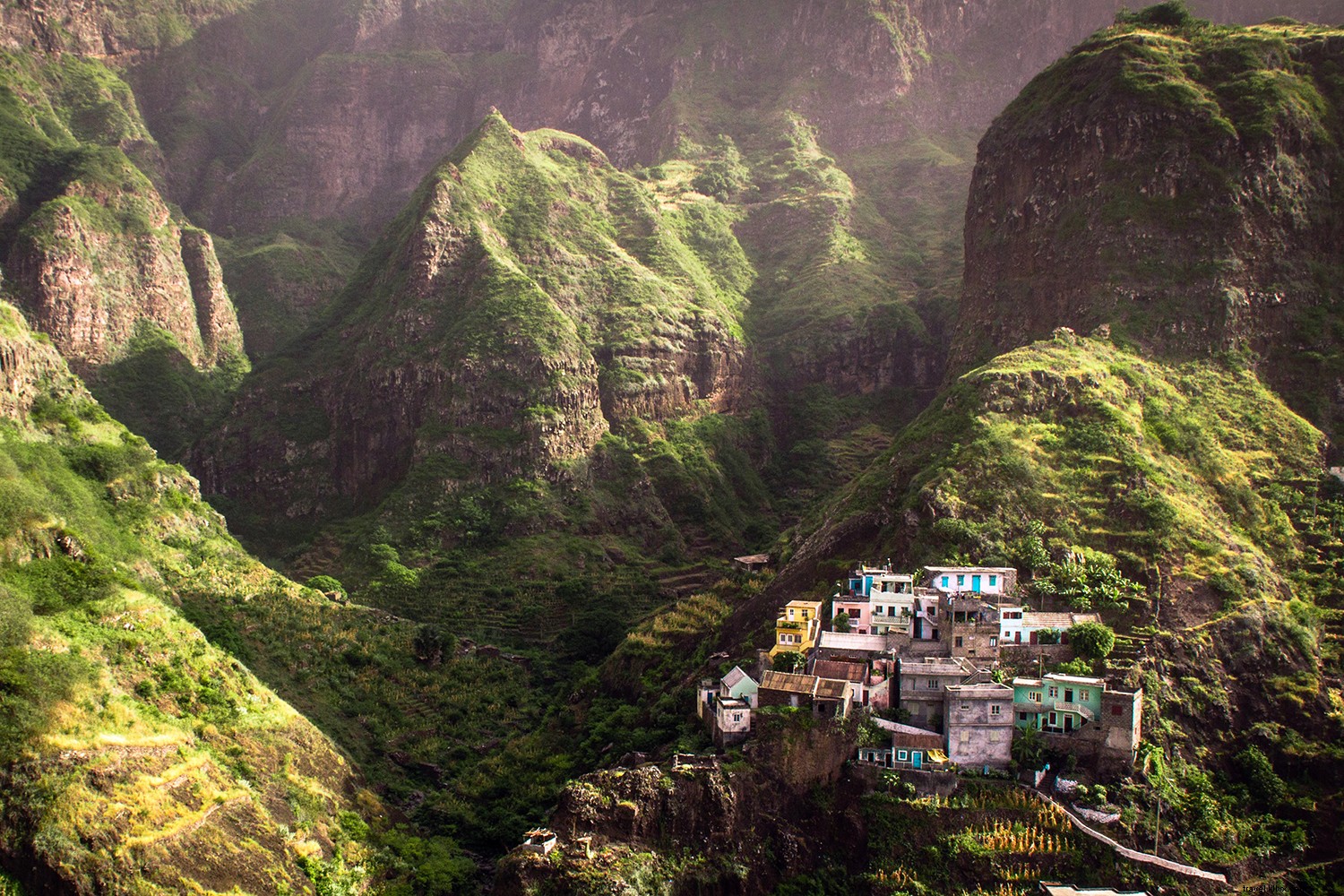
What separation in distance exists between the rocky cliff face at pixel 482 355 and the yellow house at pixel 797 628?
48602 mm

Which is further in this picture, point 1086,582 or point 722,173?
point 722,173

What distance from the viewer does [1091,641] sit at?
6775cm

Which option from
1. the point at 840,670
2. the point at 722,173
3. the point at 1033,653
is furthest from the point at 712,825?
the point at 722,173

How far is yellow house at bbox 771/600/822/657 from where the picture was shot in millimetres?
72875

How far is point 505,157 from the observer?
14988 cm

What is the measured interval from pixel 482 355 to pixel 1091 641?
68.7m

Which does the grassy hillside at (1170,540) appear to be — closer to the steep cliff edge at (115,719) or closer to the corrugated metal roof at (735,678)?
the corrugated metal roof at (735,678)


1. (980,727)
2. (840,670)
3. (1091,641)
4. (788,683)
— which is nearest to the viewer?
(980,727)

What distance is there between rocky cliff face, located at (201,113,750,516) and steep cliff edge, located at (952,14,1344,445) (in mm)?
33961

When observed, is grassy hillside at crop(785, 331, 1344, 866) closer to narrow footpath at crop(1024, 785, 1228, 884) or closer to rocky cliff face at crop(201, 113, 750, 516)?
narrow footpath at crop(1024, 785, 1228, 884)

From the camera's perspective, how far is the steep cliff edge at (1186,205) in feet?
315

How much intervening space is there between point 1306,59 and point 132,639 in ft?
292

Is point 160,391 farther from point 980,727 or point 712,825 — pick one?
point 980,727

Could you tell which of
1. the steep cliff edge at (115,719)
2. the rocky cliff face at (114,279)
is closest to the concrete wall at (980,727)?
the steep cliff edge at (115,719)
